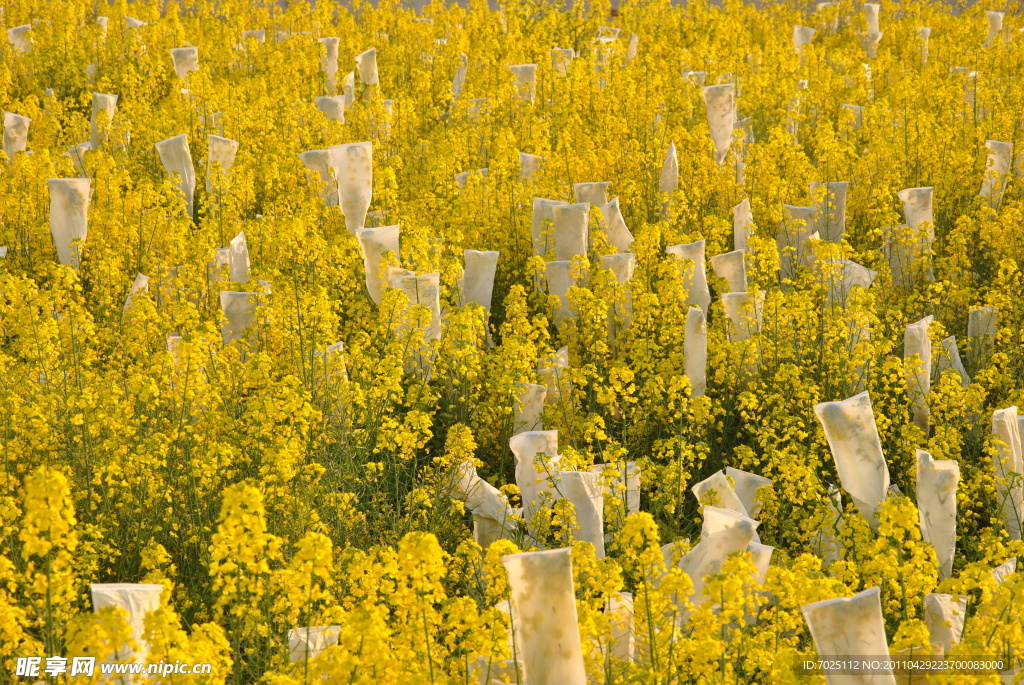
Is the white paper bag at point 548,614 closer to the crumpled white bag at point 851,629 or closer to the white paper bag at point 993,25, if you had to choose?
the crumpled white bag at point 851,629

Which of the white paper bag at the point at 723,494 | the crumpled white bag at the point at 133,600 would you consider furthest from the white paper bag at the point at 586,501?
the crumpled white bag at the point at 133,600

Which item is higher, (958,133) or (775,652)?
(958,133)

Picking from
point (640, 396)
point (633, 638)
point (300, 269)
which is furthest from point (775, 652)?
point (300, 269)

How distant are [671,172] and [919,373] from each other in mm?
2273

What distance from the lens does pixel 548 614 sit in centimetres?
281

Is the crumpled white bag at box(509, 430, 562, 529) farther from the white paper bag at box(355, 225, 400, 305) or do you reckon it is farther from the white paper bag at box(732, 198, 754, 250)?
the white paper bag at box(732, 198, 754, 250)

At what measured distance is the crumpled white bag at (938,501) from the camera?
12.3 feet

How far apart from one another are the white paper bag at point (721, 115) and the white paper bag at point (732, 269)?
5.50 ft

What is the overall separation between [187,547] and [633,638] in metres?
1.57

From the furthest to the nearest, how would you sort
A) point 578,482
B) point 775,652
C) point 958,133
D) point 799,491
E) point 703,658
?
1. point 958,133
2. point 799,491
3. point 578,482
4. point 775,652
5. point 703,658

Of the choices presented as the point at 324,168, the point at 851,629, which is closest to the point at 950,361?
the point at 851,629

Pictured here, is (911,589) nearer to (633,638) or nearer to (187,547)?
(633,638)

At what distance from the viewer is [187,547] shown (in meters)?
3.79

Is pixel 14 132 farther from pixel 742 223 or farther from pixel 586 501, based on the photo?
pixel 586 501
